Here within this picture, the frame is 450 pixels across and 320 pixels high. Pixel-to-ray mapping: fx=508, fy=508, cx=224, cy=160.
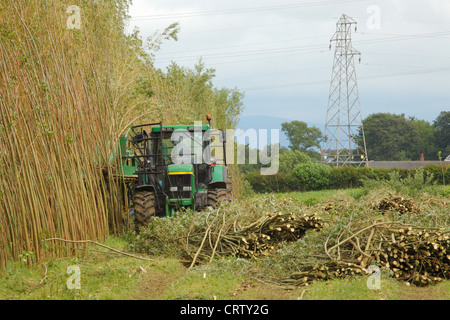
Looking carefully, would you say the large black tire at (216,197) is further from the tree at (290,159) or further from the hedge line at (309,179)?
the tree at (290,159)

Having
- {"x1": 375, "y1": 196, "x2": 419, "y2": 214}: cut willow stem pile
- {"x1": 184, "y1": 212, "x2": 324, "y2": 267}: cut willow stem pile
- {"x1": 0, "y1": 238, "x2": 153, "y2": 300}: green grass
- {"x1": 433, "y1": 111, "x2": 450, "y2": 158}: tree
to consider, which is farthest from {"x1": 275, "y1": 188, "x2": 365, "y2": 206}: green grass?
{"x1": 433, "y1": 111, "x2": 450, "y2": 158}: tree

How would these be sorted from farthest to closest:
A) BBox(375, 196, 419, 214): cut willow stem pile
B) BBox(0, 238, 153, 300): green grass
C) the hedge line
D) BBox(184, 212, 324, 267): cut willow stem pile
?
the hedge line < BBox(375, 196, 419, 214): cut willow stem pile < BBox(184, 212, 324, 267): cut willow stem pile < BBox(0, 238, 153, 300): green grass

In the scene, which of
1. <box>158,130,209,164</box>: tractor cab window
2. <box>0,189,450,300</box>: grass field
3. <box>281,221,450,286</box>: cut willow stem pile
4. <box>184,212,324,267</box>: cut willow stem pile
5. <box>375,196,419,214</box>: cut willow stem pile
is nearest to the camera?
<box>0,189,450,300</box>: grass field

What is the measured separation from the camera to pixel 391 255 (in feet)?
18.3

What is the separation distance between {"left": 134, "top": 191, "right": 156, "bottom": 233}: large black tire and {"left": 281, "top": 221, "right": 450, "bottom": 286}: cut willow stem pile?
11.8 ft

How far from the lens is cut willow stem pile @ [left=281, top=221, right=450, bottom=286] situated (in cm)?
545

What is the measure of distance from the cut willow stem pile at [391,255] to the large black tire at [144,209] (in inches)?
141

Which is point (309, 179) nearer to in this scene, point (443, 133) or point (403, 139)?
point (403, 139)

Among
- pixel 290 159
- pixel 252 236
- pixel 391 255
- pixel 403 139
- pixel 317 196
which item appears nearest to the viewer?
pixel 391 255

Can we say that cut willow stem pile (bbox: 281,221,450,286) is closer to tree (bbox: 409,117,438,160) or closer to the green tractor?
the green tractor

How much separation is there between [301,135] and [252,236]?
42.7 meters

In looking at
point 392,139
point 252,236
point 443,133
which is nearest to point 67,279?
point 252,236

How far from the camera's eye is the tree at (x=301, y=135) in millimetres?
48688
